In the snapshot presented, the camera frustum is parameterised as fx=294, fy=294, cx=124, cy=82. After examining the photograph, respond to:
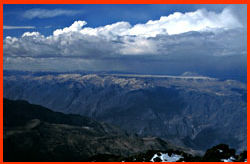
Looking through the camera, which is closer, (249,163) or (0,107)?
(249,163)

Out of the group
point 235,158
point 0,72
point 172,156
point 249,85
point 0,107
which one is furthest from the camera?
point 172,156

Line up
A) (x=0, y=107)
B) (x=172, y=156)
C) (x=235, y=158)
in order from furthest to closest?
(x=172, y=156)
(x=235, y=158)
(x=0, y=107)

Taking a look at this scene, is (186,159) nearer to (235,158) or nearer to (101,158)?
(235,158)

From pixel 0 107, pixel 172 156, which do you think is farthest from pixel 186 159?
pixel 0 107

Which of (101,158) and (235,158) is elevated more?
(235,158)

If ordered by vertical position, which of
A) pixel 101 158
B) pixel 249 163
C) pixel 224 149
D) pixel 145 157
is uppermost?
pixel 249 163

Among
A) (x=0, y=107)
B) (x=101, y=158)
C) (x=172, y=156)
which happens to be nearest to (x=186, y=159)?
(x=172, y=156)

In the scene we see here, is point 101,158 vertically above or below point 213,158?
below

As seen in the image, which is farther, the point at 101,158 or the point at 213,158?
the point at 101,158

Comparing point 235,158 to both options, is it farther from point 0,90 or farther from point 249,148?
point 0,90
